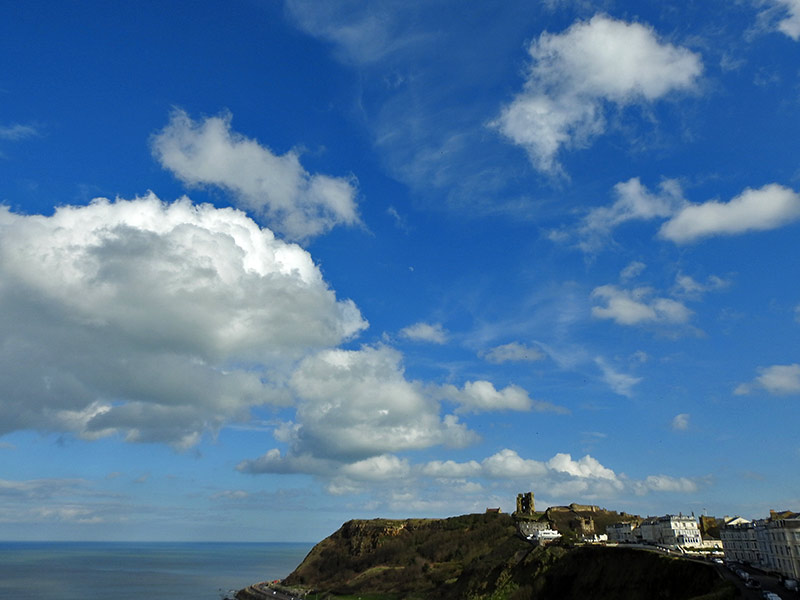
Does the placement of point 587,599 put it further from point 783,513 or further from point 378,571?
point 378,571

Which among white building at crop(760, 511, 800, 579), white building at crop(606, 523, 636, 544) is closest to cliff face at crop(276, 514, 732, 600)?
white building at crop(760, 511, 800, 579)

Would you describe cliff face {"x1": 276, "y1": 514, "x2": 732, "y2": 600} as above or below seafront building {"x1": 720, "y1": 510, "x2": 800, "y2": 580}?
below

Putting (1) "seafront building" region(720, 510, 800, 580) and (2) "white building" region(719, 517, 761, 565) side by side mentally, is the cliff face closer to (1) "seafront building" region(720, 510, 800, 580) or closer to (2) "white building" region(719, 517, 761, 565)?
(1) "seafront building" region(720, 510, 800, 580)

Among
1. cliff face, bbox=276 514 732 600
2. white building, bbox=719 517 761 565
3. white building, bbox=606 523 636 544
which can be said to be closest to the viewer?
cliff face, bbox=276 514 732 600

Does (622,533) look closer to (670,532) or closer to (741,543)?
(670,532)

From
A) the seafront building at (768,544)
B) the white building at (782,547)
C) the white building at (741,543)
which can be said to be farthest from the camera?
the white building at (741,543)

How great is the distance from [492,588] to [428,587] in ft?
133

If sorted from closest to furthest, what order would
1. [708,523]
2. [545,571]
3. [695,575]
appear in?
[695,575]
[545,571]
[708,523]

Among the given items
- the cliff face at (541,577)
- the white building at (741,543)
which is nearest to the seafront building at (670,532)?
the white building at (741,543)

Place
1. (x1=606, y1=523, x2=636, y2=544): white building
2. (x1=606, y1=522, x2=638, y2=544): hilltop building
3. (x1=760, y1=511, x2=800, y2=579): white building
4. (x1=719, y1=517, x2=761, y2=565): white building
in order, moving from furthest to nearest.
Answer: (x1=606, y1=523, x2=636, y2=544): white building < (x1=606, y1=522, x2=638, y2=544): hilltop building < (x1=719, y1=517, x2=761, y2=565): white building < (x1=760, y1=511, x2=800, y2=579): white building

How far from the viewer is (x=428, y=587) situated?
536ft

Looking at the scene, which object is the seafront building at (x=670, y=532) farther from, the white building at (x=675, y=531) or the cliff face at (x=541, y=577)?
the cliff face at (x=541, y=577)

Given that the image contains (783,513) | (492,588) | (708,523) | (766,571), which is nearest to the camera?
(766,571)

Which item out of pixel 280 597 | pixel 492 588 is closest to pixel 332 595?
pixel 280 597
